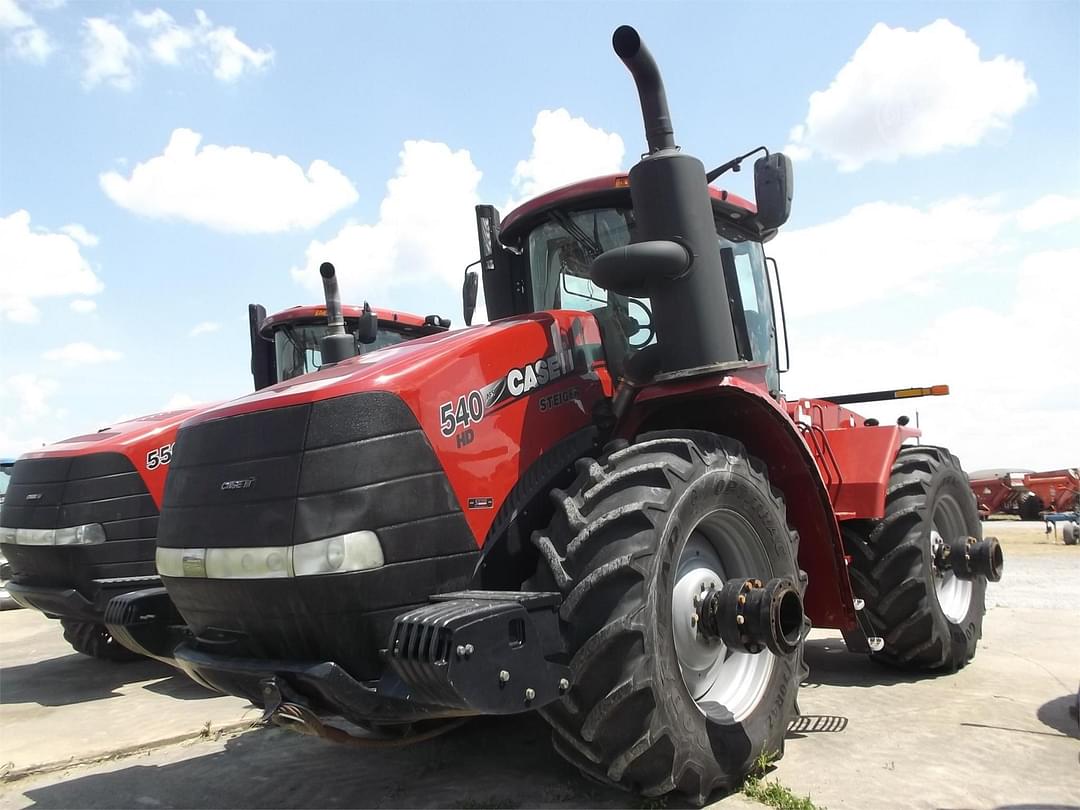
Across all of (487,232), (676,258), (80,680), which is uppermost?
(487,232)

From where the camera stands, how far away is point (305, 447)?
111 inches

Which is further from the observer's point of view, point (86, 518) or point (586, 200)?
point (86, 518)

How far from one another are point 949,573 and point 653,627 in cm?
368

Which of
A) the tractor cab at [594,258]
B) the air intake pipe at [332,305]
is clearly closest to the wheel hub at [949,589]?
the tractor cab at [594,258]

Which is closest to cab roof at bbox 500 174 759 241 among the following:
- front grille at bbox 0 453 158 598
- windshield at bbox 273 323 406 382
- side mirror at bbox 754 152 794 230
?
side mirror at bbox 754 152 794 230

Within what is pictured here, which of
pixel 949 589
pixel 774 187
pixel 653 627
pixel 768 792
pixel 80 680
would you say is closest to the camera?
pixel 653 627

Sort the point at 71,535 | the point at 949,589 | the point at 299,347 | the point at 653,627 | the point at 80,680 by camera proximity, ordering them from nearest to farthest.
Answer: the point at 653,627
the point at 71,535
the point at 949,589
the point at 80,680
the point at 299,347

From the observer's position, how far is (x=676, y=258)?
3451 millimetres

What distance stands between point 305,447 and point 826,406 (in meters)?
3.98

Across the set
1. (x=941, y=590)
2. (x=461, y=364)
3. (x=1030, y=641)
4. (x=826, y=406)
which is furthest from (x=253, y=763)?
(x=1030, y=641)

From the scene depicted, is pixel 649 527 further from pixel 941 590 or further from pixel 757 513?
pixel 941 590

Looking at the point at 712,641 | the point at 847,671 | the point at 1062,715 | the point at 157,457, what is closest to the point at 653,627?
the point at 712,641

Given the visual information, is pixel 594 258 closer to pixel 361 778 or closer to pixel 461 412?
pixel 461 412

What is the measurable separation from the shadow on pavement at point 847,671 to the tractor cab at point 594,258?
187 centimetres
